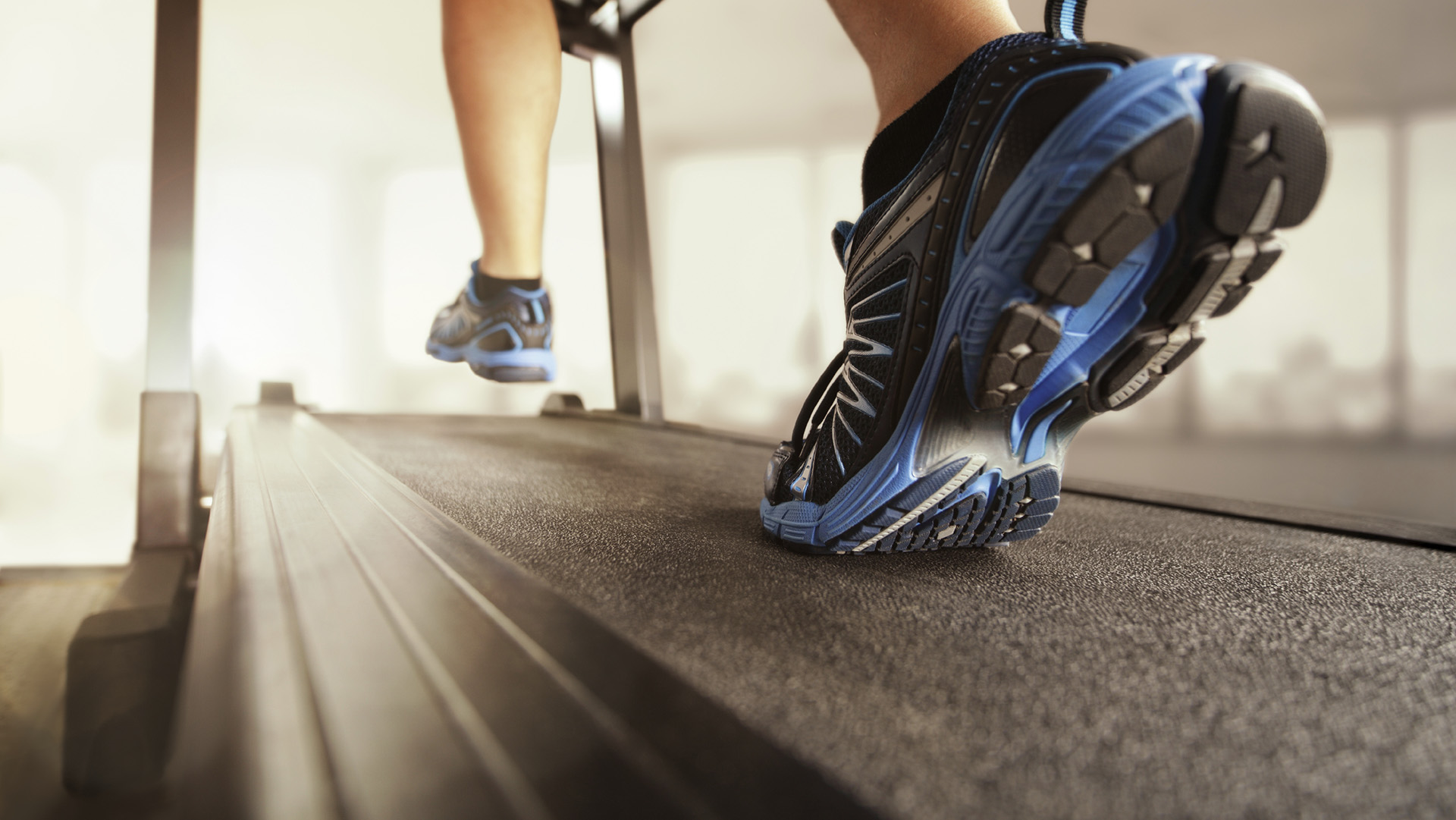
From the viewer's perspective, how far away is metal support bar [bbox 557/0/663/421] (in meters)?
2.42

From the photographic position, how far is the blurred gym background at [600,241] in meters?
1.75

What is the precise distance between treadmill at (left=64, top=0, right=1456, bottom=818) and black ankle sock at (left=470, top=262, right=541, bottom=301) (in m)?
0.52

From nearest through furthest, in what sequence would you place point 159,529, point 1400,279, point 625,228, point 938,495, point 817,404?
1. point 938,495
2. point 817,404
3. point 159,529
4. point 1400,279
5. point 625,228

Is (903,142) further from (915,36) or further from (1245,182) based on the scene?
(1245,182)

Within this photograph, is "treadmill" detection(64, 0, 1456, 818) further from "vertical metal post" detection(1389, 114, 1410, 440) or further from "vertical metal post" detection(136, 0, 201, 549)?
"vertical metal post" detection(1389, 114, 1410, 440)

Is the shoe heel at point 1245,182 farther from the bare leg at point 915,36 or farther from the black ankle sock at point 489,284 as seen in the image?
the black ankle sock at point 489,284

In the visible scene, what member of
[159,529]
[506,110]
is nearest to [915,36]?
[506,110]

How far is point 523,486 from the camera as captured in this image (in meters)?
0.88

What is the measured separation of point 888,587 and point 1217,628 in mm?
200

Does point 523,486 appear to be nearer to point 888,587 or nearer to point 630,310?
point 888,587

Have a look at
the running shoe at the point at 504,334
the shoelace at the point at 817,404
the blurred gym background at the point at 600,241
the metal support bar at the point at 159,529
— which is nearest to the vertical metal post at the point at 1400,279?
the blurred gym background at the point at 600,241

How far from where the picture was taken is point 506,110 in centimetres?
116

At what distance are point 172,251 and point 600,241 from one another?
1.31m

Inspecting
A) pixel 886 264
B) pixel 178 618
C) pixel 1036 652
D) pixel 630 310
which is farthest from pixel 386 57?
pixel 1036 652
